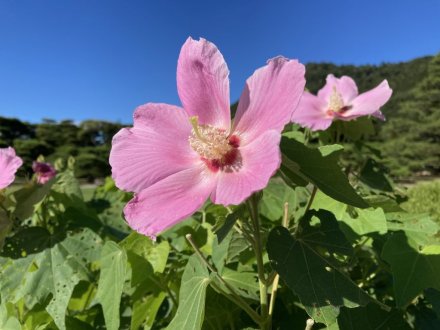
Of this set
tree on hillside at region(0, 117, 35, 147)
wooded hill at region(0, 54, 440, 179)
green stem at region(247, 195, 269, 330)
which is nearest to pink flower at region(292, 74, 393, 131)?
green stem at region(247, 195, 269, 330)

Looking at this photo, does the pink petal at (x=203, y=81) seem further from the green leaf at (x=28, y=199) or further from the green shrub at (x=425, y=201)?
the green shrub at (x=425, y=201)

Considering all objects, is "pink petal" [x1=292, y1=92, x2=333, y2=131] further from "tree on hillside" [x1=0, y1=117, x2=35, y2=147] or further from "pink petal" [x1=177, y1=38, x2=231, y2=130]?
"tree on hillside" [x1=0, y1=117, x2=35, y2=147]

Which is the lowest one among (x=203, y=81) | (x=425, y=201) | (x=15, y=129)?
(x=203, y=81)

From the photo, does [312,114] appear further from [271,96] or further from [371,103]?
[271,96]

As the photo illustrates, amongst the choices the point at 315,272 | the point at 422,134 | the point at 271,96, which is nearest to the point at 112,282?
the point at 315,272

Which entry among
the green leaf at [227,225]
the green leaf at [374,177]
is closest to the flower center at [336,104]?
the green leaf at [374,177]

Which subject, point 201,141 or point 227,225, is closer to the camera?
point 227,225

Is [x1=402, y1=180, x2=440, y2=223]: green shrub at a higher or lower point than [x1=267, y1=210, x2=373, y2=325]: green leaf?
higher
